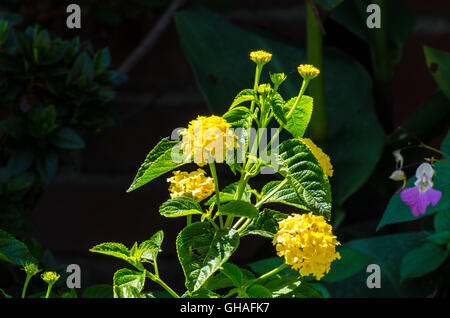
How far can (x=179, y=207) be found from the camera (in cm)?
37

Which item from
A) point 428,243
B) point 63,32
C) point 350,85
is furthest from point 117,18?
point 428,243

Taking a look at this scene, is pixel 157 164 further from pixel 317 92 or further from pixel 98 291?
pixel 317 92

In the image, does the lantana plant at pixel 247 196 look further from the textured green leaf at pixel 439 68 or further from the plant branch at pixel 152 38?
the plant branch at pixel 152 38

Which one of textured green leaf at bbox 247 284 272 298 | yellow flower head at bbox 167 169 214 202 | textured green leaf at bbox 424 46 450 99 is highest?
textured green leaf at bbox 424 46 450 99

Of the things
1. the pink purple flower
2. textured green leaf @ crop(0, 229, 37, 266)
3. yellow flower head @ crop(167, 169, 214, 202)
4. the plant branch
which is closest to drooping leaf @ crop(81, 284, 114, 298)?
textured green leaf @ crop(0, 229, 37, 266)

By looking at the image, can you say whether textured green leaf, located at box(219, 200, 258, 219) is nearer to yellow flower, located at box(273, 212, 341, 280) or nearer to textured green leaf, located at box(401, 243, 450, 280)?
yellow flower, located at box(273, 212, 341, 280)

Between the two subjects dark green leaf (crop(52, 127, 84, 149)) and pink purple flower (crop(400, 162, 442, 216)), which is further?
dark green leaf (crop(52, 127, 84, 149))

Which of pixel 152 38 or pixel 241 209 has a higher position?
pixel 152 38

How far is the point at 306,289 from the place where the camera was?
0.40 meters

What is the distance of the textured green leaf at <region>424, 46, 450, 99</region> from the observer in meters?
0.75

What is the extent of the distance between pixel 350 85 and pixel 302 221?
56 centimetres

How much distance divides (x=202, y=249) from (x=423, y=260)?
0.36m

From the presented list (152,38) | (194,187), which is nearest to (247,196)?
(194,187)
